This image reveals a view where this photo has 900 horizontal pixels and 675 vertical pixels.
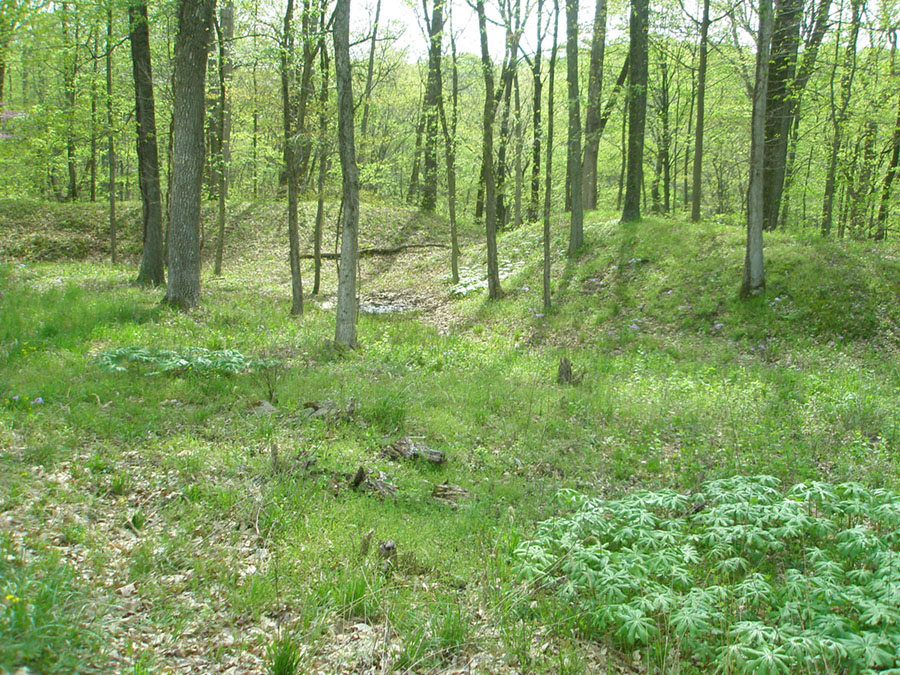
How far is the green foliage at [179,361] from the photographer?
23.8 ft

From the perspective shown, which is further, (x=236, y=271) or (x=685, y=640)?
(x=236, y=271)

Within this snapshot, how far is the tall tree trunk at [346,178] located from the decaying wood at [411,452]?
14.3 feet

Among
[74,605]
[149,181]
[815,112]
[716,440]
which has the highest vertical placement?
[815,112]

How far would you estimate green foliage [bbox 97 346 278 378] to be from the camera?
23.8 ft

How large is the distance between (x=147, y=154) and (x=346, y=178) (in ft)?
25.2

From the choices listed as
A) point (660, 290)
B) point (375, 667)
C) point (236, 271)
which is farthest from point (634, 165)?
point (375, 667)

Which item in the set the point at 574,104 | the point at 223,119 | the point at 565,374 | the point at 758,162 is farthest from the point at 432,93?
the point at 565,374

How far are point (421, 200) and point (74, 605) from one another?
26.4 meters

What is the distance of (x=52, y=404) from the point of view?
591 centimetres

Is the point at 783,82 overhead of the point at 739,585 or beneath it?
overhead

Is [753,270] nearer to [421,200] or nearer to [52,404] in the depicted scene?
[52,404]

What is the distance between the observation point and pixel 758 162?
36.1 feet

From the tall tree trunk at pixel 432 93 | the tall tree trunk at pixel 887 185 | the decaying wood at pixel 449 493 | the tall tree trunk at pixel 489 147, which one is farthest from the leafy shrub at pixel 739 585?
the tall tree trunk at pixel 887 185

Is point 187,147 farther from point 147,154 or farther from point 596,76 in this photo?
point 596,76
